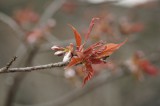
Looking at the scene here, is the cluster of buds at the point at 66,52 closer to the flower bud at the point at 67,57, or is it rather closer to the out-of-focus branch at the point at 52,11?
the flower bud at the point at 67,57

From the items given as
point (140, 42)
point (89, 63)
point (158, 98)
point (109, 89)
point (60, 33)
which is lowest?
point (89, 63)

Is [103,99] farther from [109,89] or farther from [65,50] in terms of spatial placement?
[65,50]

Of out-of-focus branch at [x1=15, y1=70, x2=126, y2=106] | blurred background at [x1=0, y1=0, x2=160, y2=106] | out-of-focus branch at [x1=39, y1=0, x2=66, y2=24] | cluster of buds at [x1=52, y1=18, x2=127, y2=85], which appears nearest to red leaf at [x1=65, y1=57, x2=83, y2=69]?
cluster of buds at [x1=52, y1=18, x2=127, y2=85]

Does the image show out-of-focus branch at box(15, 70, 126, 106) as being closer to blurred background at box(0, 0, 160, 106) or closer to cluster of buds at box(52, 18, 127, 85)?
blurred background at box(0, 0, 160, 106)

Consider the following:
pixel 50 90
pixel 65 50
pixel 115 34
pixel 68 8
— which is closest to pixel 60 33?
pixel 50 90

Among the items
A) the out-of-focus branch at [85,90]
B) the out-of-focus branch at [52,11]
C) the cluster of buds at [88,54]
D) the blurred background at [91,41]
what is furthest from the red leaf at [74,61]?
the out-of-focus branch at [52,11]

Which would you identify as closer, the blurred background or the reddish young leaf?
the reddish young leaf

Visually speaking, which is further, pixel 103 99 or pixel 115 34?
pixel 103 99

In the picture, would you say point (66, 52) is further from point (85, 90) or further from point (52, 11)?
point (52, 11)
